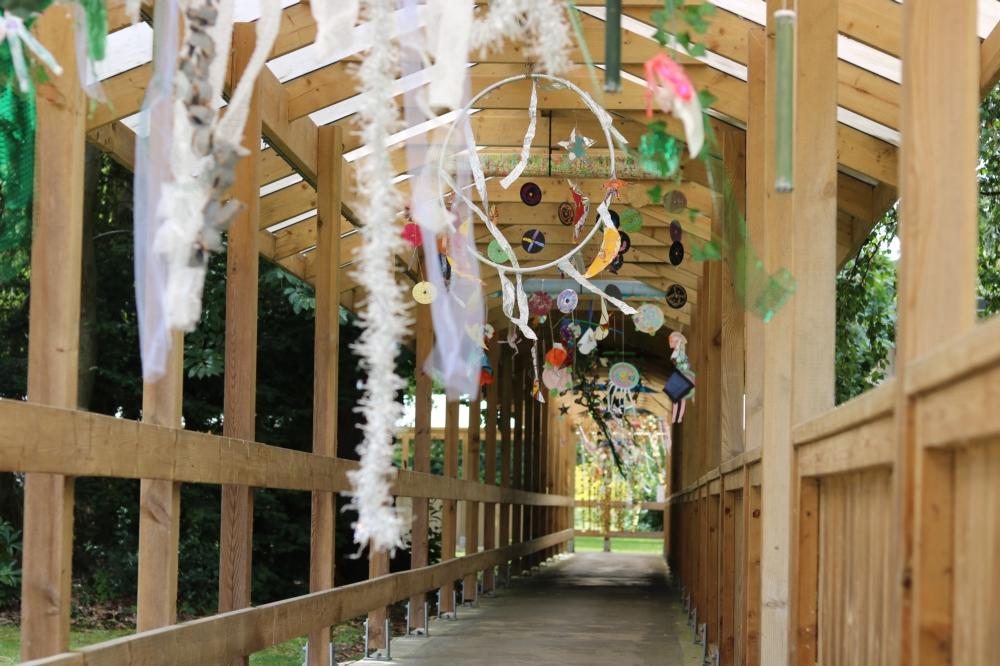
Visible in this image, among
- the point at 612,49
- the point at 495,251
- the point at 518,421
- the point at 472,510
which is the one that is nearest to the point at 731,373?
the point at 495,251

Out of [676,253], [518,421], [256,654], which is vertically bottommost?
[256,654]

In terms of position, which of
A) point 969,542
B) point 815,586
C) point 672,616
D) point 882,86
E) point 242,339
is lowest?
point 672,616

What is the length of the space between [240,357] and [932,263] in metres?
3.50

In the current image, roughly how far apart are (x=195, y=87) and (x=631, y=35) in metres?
4.57

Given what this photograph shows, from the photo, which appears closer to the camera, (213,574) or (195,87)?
(195,87)

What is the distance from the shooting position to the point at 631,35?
6363 millimetres

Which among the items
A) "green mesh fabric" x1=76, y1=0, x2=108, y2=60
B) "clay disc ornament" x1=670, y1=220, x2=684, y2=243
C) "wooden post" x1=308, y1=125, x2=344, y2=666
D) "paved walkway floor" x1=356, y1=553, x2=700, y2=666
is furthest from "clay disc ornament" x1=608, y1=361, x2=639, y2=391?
"green mesh fabric" x1=76, y1=0, x2=108, y2=60

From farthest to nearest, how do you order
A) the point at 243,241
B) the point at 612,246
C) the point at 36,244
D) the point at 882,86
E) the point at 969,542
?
the point at 612,246
the point at 882,86
the point at 243,241
the point at 36,244
the point at 969,542

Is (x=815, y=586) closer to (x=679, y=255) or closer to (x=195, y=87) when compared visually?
(x=195, y=87)

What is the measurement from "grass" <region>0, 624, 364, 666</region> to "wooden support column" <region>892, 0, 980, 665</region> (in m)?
6.24

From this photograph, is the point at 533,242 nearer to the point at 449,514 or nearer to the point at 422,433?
the point at 422,433

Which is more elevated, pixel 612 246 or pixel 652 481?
pixel 612 246

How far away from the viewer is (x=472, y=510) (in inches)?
468

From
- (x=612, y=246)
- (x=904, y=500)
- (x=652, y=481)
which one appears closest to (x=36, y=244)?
(x=904, y=500)
